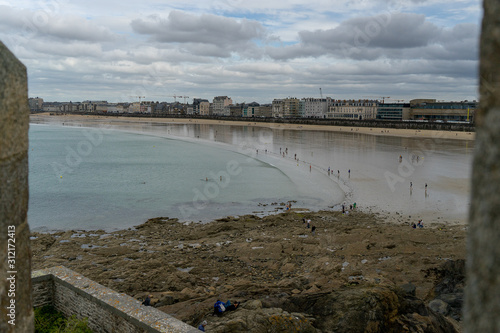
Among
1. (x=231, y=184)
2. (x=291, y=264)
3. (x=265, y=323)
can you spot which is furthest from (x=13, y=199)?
(x=231, y=184)

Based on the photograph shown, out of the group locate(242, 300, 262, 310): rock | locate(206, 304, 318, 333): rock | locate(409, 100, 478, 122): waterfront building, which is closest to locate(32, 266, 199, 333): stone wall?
locate(206, 304, 318, 333): rock

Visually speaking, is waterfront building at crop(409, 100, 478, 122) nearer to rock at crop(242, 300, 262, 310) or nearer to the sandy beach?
the sandy beach

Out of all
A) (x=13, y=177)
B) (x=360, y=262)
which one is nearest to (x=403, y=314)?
(x=360, y=262)

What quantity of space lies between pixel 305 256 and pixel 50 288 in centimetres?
1127

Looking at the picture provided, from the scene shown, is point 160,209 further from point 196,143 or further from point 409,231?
point 196,143

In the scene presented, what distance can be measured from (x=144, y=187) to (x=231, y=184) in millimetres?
8022

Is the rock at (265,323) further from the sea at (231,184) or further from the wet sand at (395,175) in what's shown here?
the wet sand at (395,175)

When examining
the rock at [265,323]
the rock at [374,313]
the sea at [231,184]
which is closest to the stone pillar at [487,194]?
the rock at [265,323]

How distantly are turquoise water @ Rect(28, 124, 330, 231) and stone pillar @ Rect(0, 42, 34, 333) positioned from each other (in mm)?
22504

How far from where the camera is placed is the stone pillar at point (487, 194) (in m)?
1.54

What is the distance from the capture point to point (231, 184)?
36938 mm

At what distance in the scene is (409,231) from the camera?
2138 centimetres

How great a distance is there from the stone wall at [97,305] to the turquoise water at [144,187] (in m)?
14.9

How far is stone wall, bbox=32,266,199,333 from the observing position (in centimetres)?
773
